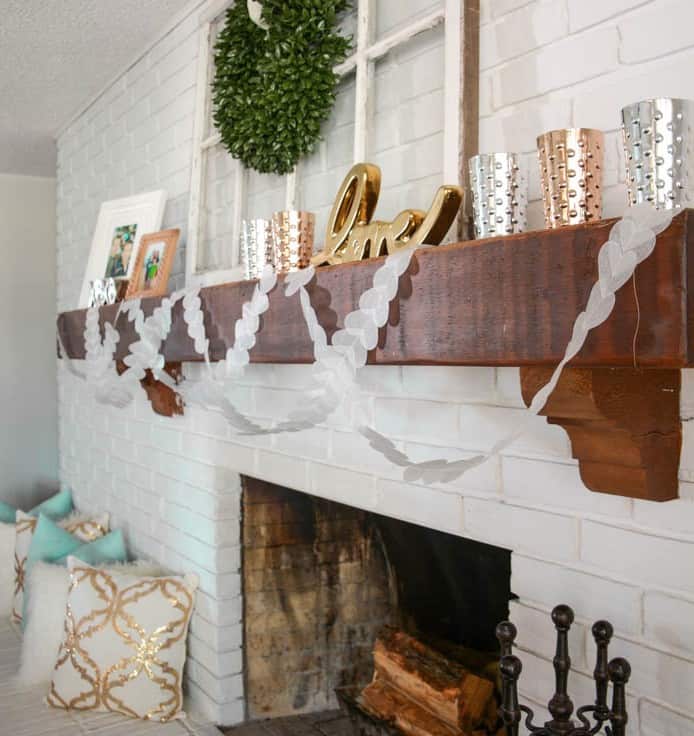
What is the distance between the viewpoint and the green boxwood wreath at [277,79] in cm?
157

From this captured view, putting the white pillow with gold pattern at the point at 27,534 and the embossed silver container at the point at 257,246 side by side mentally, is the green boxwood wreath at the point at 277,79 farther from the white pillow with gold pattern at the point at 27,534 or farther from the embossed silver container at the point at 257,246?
the white pillow with gold pattern at the point at 27,534

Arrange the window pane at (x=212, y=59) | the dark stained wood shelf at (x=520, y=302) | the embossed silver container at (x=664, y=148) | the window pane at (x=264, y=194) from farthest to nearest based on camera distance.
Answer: the window pane at (x=212, y=59) < the window pane at (x=264, y=194) < the embossed silver container at (x=664, y=148) < the dark stained wood shelf at (x=520, y=302)

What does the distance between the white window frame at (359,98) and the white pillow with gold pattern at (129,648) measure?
0.88 m

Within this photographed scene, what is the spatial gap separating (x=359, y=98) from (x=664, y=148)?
2.53 feet

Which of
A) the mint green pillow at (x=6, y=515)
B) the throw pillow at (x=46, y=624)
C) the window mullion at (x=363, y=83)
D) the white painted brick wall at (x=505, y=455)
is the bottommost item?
the throw pillow at (x=46, y=624)

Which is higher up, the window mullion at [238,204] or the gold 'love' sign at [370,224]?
the window mullion at [238,204]

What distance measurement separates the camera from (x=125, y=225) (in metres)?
2.43

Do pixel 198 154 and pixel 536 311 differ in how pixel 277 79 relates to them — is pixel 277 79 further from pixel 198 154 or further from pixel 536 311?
pixel 536 311

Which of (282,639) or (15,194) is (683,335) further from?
(15,194)

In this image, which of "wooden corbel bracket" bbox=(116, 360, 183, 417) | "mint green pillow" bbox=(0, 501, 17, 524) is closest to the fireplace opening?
"wooden corbel bracket" bbox=(116, 360, 183, 417)

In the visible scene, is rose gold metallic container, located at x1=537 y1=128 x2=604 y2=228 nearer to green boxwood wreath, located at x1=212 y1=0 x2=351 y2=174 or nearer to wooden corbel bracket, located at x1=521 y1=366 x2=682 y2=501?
wooden corbel bracket, located at x1=521 y1=366 x2=682 y2=501

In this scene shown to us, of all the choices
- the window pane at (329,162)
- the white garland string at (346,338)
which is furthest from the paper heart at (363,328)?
the window pane at (329,162)

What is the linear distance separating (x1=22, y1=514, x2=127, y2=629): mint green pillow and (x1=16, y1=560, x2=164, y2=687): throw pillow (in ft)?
0.26

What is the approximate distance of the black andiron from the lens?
3.25 feet
